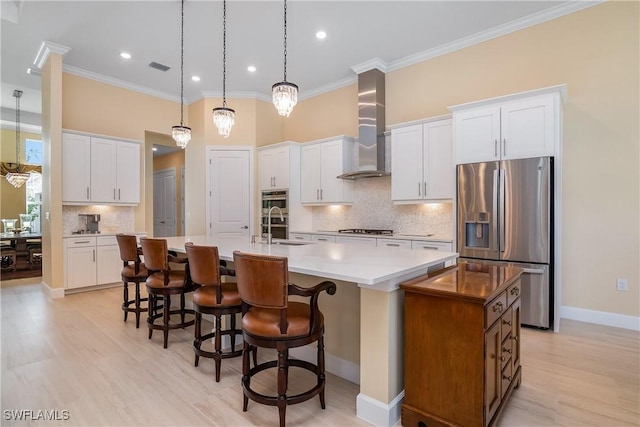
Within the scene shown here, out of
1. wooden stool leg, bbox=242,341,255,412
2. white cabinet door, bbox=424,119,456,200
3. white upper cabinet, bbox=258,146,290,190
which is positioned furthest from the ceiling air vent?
wooden stool leg, bbox=242,341,255,412

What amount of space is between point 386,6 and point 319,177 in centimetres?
271

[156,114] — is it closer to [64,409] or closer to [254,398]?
[64,409]

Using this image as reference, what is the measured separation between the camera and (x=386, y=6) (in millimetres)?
3656

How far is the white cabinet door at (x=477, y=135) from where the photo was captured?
3623 millimetres

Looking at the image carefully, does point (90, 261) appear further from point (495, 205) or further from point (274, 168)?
point (495, 205)

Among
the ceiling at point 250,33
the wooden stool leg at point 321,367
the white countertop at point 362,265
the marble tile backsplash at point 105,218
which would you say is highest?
the ceiling at point 250,33

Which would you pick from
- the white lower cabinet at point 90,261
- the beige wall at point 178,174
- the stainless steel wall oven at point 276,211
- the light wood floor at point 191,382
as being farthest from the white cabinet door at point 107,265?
the beige wall at point 178,174

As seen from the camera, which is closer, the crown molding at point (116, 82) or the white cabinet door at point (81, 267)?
the white cabinet door at point (81, 267)

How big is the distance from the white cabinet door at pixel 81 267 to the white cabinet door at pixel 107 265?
7 cm

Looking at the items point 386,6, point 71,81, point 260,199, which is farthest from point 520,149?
point 71,81

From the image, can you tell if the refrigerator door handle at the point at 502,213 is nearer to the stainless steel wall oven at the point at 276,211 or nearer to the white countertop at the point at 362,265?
the white countertop at the point at 362,265

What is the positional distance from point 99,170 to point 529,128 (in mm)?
6098

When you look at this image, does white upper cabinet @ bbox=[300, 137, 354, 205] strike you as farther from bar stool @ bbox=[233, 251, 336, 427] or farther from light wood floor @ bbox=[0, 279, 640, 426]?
bar stool @ bbox=[233, 251, 336, 427]

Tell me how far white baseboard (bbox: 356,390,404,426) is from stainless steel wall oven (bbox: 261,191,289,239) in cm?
407
